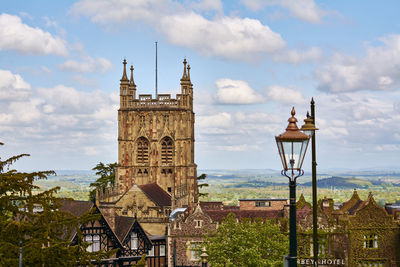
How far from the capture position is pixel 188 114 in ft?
283

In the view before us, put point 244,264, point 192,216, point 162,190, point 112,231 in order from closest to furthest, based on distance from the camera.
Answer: point 244,264, point 112,231, point 192,216, point 162,190

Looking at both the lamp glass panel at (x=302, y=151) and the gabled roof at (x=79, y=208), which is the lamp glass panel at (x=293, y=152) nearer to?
the lamp glass panel at (x=302, y=151)

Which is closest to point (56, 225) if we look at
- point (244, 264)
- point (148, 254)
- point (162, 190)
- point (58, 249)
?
point (58, 249)

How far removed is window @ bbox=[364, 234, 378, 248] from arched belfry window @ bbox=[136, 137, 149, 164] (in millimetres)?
39446

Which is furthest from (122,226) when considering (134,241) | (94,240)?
(94,240)

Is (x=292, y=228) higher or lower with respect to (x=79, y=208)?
higher

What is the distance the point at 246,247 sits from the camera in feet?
137

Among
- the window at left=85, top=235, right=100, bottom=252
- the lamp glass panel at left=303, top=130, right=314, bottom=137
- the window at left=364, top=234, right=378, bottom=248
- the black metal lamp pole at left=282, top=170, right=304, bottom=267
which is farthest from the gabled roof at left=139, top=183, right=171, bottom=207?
the black metal lamp pole at left=282, top=170, right=304, bottom=267

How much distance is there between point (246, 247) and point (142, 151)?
46258 mm

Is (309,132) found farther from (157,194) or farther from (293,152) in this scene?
(157,194)

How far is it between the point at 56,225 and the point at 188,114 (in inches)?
2468

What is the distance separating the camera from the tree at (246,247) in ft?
132

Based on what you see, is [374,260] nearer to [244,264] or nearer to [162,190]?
[244,264]

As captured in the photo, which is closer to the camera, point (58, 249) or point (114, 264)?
point (58, 249)
